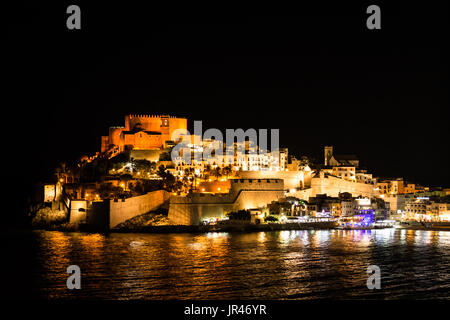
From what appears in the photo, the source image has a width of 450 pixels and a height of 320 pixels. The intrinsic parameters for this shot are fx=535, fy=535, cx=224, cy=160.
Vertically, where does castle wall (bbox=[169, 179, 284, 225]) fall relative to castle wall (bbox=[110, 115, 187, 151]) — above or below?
below

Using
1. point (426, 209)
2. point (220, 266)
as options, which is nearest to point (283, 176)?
point (426, 209)

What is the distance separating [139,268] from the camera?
18.1 meters

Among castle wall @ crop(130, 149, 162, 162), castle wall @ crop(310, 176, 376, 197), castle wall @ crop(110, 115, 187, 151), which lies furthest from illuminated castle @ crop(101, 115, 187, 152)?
castle wall @ crop(310, 176, 376, 197)

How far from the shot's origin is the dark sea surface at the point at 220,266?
14852mm

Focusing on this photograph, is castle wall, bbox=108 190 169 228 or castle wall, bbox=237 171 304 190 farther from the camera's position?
castle wall, bbox=237 171 304 190

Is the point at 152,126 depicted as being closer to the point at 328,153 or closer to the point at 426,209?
the point at 328,153

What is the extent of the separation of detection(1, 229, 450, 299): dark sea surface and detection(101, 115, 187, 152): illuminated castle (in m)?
11.4

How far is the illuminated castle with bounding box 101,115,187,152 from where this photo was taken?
38438 mm

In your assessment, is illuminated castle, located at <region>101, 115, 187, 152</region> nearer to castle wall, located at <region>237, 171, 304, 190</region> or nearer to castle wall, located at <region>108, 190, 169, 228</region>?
castle wall, located at <region>108, 190, 169, 228</region>

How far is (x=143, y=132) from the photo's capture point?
38.7m

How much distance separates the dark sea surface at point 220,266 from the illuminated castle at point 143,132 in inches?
447

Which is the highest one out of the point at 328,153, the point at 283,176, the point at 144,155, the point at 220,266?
the point at 328,153

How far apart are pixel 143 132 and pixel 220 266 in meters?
21.7
